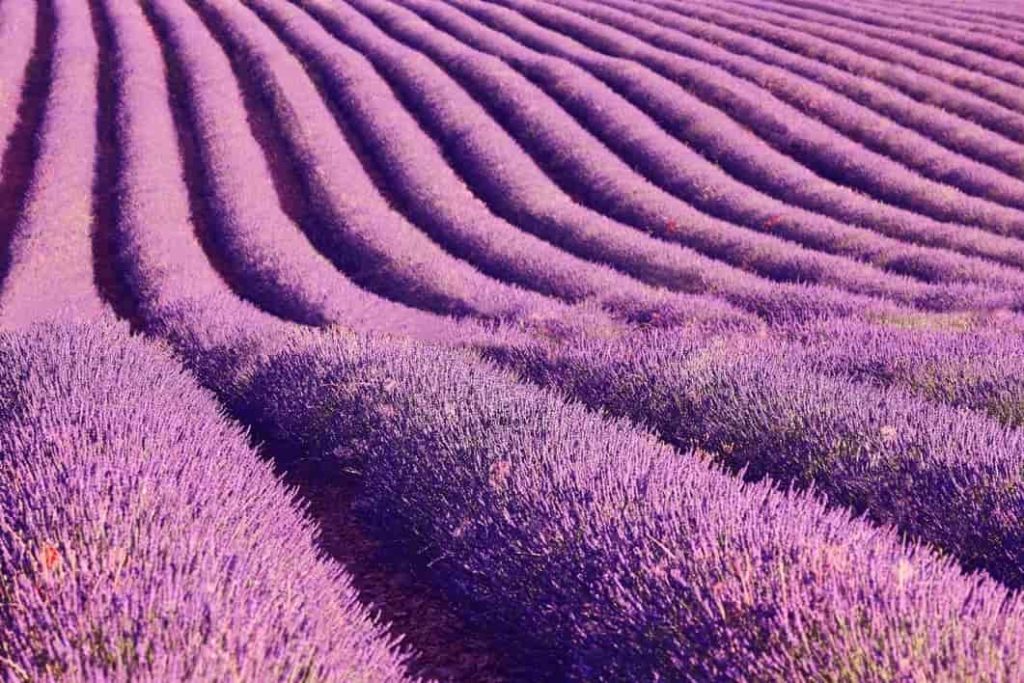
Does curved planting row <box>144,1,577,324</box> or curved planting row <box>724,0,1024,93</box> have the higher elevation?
curved planting row <box>724,0,1024,93</box>

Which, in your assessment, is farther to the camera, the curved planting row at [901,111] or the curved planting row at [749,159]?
the curved planting row at [901,111]

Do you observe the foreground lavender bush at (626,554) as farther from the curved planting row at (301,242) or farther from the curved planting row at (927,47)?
the curved planting row at (927,47)

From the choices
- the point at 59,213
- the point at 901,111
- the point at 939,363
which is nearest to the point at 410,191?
the point at 59,213

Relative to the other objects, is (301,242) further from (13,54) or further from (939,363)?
(13,54)

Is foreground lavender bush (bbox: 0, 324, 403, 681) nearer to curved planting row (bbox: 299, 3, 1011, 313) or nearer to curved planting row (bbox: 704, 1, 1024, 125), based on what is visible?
curved planting row (bbox: 299, 3, 1011, 313)

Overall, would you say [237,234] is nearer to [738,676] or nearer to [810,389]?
[810,389]

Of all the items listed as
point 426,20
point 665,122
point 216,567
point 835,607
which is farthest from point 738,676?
point 426,20

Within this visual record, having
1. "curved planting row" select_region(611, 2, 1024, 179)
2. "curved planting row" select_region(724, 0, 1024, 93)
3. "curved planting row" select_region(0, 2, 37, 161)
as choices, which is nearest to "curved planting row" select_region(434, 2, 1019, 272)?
"curved planting row" select_region(611, 2, 1024, 179)

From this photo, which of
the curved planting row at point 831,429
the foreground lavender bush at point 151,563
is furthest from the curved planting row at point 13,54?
the foreground lavender bush at point 151,563
